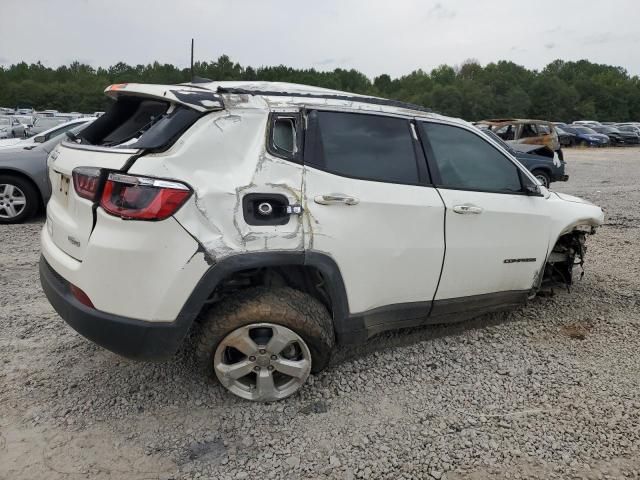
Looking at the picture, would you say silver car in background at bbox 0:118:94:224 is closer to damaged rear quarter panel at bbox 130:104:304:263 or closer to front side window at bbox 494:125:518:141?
damaged rear quarter panel at bbox 130:104:304:263

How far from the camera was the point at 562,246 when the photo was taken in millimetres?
4320

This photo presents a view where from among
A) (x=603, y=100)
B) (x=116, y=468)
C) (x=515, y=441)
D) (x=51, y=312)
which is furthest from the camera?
(x=603, y=100)

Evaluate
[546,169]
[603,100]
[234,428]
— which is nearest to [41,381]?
[234,428]

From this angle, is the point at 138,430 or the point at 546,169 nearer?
the point at 138,430

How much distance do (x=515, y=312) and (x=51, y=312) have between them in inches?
147

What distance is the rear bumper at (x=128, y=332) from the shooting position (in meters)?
2.45

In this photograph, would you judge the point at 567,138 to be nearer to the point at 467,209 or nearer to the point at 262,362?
the point at 467,209

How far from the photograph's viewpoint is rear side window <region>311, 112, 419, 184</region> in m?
2.84

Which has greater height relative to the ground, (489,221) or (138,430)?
(489,221)

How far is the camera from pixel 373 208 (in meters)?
2.84

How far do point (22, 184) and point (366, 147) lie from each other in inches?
224

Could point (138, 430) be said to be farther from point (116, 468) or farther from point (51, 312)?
point (51, 312)

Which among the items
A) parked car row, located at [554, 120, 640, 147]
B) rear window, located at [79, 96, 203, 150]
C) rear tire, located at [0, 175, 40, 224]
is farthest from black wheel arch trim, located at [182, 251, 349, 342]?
parked car row, located at [554, 120, 640, 147]

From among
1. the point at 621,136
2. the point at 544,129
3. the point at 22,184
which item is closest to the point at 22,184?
the point at 22,184
